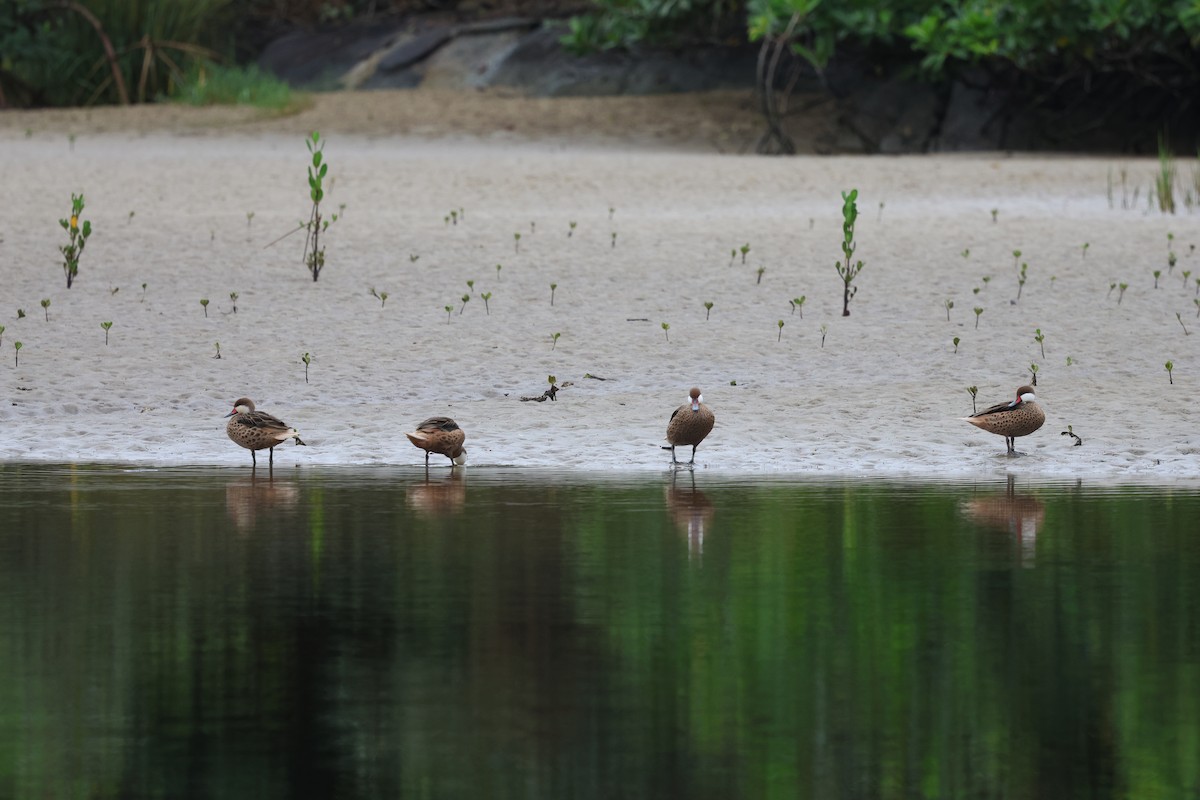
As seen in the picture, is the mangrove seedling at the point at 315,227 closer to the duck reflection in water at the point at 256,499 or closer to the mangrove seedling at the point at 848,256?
the mangrove seedling at the point at 848,256

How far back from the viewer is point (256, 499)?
9.05 metres

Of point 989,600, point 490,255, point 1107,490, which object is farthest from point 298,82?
point 989,600

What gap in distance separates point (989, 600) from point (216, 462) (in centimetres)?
523

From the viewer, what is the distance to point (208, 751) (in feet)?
15.9

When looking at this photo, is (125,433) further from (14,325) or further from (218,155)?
(218,155)

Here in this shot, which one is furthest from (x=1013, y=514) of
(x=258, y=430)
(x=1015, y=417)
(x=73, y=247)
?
(x=73, y=247)

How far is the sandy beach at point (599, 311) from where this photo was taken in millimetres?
11258

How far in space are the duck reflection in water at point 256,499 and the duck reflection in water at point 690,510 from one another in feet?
5.73

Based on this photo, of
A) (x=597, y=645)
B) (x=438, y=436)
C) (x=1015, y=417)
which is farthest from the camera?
(x=1015, y=417)

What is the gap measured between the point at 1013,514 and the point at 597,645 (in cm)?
324

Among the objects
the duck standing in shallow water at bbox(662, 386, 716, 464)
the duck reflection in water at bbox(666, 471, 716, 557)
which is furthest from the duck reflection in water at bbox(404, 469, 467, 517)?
the duck standing in shallow water at bbox(662, 386, 716, 464)

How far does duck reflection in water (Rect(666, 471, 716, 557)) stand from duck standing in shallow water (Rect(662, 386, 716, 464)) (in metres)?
0.31

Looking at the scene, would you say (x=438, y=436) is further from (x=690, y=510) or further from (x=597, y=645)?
(x=597, y=645)

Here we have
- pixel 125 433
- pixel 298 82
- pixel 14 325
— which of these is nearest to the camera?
pixel 125 433
